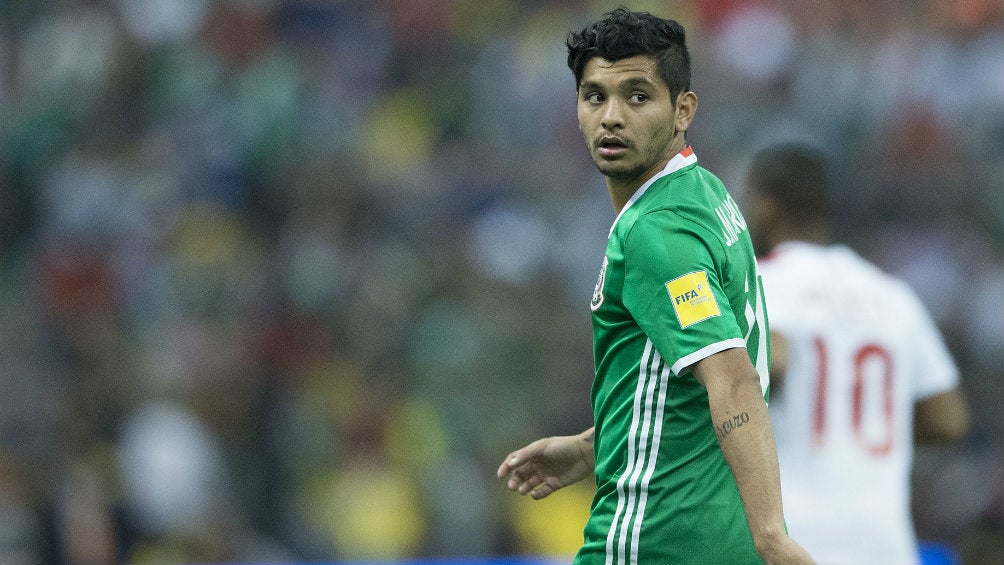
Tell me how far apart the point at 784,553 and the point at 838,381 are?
2244 mm

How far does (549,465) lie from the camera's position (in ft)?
11.9

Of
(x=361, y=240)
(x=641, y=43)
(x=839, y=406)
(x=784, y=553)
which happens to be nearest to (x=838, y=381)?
(x=839, y=406)

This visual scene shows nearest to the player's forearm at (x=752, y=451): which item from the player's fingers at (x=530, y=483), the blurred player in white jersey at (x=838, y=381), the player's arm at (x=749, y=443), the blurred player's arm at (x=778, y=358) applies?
the player's arm at (x=749, y=443)

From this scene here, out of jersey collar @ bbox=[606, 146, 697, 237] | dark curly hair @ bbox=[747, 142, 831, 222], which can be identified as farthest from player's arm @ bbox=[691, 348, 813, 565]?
dark curly hair @ bbox=[747, 142, 831, 222]

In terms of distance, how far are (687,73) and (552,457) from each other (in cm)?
104

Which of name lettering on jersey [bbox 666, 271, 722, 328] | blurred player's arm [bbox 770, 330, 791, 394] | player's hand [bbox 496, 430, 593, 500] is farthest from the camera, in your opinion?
blurred player's arm [bbox 770, 330, 791, 394]

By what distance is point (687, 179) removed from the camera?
3.10 m

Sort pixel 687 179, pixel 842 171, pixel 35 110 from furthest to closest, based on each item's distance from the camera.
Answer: pixel 842 171 → pixel 35 110 → pixel 687 179

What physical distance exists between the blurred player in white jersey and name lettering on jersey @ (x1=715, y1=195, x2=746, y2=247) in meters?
1.50


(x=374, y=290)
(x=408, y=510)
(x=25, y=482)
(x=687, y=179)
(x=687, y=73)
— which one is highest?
(x=687, y=73)

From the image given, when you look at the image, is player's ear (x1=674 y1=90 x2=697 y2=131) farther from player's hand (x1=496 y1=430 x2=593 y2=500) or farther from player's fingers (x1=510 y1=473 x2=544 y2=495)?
player's fingers (x1=510 y1=473 x2=544 y2=495)

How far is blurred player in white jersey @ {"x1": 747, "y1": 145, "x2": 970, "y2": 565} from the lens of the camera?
474 centimetres

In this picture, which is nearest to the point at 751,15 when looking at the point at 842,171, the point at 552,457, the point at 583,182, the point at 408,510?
the point at 842,171

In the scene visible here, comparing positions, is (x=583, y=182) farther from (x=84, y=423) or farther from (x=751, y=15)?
(x=84, y=423)
